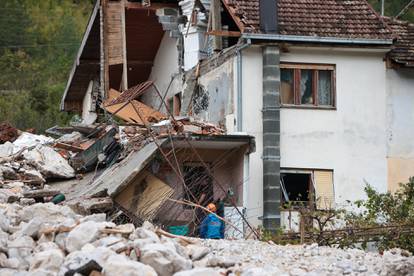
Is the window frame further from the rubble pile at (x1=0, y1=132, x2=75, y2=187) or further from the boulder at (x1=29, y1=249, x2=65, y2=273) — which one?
the boulder at (x1=29, y1=249, x2=65, y2=273)

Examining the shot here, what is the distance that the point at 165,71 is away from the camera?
109ft

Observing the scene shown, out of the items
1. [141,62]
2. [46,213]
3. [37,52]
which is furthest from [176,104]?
[37,52]

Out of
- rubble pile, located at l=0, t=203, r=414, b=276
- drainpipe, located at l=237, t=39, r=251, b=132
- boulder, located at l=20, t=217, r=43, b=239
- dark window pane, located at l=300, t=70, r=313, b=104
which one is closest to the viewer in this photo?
rubble pile, located at l=0, t=203, r=414, b=276

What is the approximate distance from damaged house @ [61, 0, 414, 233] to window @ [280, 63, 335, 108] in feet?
0.07

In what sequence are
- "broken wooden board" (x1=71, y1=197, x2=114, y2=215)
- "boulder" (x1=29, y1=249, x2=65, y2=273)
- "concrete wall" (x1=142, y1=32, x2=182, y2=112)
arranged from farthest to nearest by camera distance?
"concrete wall" (x1=142, y1=32, x2=182, y2=112), "broken wooden board" (x1=71, y1=197, x2=114, y2=215), "boulder" (x1=29, y1=249, x2=65, y2=273)

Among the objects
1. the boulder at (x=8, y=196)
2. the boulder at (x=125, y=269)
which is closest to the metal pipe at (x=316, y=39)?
the boulder at (x=8, y=196)

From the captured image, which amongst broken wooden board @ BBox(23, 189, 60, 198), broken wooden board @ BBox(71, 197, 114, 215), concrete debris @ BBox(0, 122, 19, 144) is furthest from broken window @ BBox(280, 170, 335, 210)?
concrete debris @ BBox(0, 122, 19, 144)

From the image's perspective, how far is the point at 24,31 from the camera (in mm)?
63344

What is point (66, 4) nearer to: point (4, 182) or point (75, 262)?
point (4, 182)

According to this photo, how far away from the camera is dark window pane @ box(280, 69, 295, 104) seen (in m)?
27.5

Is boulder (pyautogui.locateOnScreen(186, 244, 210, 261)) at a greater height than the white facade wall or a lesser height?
lesser

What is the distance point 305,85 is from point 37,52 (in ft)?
124

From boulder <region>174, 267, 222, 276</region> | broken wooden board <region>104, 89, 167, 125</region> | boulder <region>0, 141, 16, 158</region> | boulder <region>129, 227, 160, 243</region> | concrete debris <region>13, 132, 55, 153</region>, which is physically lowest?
boulder <region>174, 267, 222, 276</region>

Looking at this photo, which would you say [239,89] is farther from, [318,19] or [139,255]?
[139,255]
